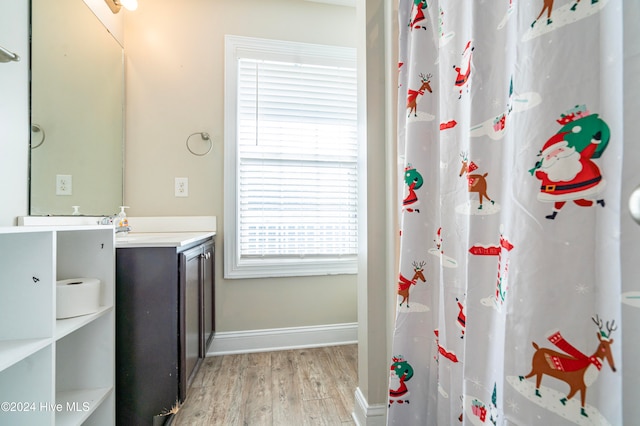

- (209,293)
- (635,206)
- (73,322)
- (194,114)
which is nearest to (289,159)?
(194,114)

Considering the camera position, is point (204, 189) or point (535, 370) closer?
point (535, 370)

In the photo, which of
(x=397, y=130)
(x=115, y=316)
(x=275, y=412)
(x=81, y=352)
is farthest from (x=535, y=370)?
(x=81, y=352)

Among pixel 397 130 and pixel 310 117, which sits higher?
pixel 310 117

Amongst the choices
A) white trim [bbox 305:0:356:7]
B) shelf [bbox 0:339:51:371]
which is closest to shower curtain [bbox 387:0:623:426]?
shelf [bbox 0:339:51:371]

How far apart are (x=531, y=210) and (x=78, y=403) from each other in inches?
66.1

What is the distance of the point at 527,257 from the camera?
529 millimetres

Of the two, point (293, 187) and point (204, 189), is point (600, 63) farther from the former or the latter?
point (204, 189)

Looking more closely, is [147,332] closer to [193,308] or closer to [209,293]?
[193,308]

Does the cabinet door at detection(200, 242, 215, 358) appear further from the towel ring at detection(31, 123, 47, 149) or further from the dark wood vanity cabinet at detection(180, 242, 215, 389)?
the towel ring at detection(31, 123, 47, 149)

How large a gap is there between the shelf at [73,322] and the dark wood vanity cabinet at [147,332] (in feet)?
0.27

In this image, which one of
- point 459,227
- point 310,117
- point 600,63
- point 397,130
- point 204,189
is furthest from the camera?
point 310,117

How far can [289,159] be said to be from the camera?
2184 mm

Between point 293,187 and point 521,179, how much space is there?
1.76 meters

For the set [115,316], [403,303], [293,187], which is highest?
[293,187]
